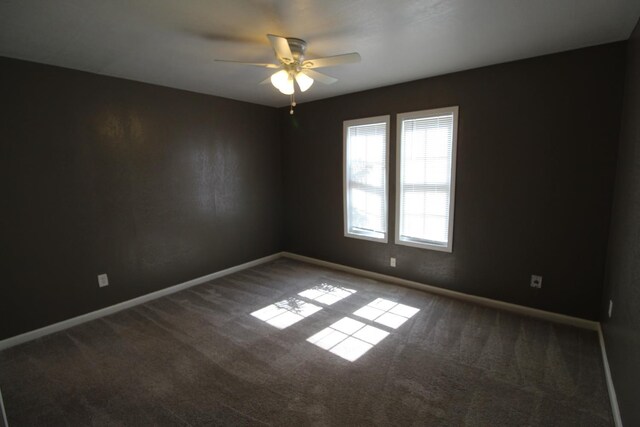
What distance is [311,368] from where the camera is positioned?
2.27 meters

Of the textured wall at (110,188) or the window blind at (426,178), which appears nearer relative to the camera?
the textured wall at (110,188)

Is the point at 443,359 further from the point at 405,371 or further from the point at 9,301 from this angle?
the point at 9,301

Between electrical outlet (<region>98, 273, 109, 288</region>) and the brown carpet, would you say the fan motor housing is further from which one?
electrical outlet (<region>98, 273, 109, 288</region>)

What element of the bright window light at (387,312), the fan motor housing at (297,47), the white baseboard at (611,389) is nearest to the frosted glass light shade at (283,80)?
the fan motor housing at (297,47)

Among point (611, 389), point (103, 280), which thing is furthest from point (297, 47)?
point (611, 389)

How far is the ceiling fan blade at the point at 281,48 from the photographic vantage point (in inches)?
75.3

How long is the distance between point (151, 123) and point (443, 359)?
3.74 metres

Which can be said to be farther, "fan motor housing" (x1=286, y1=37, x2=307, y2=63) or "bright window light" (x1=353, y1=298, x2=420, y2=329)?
"bright window light" (x1=353, y1=298, x2=420, y2=329)

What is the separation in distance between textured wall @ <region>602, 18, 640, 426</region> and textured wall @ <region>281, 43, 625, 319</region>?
18 cm

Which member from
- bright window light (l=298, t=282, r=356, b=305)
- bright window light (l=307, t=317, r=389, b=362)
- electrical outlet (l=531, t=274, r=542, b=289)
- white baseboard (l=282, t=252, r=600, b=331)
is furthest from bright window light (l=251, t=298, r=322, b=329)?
electrical outlet (l=531, t=274, r=542, b=289)

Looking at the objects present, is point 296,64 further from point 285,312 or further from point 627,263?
point 627,263

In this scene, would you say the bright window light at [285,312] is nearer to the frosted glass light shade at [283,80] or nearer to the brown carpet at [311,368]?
the brown carpet at [311,368]

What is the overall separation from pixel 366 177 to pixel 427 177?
826 millimetres

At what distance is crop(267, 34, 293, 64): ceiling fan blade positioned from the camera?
1.91m
